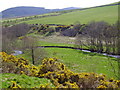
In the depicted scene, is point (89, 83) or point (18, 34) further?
point (18, 34)

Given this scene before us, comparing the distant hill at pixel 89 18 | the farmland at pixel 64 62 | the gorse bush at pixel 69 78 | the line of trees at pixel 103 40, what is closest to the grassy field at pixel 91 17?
the distant hill at pixel 89 18

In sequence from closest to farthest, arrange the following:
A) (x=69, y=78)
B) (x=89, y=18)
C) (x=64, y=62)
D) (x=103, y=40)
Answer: (x=69, y=78) → (x=64, y=62) → (x=103, y=40) → (x=89, y=18)

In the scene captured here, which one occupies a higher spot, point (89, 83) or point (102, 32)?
point (102, 32)

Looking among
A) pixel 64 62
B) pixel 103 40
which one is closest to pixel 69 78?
pixel 64 62

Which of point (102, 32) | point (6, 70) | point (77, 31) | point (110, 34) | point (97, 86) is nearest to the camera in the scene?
point (97, 86)

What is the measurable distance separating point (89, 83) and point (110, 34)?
39466 millimetres

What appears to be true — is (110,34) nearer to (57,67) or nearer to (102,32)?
(102,32)

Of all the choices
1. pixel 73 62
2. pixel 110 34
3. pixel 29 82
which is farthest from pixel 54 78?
pixel 110 34

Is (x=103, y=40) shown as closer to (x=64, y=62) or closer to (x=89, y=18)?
(x=64, y=62)

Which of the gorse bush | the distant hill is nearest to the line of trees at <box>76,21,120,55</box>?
the gorse bush

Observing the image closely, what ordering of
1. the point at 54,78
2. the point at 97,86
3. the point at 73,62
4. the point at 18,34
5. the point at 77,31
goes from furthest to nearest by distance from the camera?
the point at 18,34 → the point at 77,31 → the point at 73,62 → the point at 54,78 → the point at 97,86

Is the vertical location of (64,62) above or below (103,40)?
below

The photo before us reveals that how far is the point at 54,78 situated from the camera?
1501 cm

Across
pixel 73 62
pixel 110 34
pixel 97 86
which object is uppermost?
pixel 110 34
